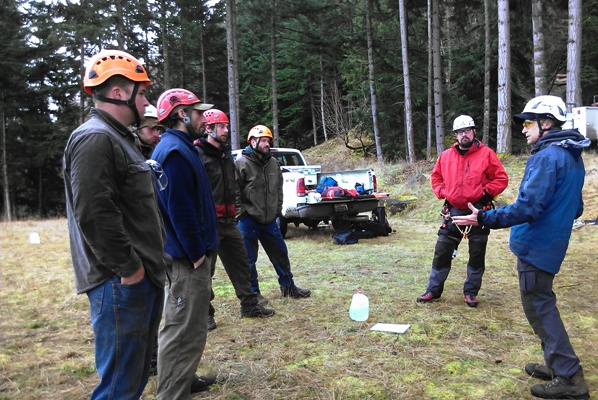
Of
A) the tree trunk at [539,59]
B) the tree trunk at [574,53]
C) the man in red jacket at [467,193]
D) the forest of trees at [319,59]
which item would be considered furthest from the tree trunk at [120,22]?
the man in red jacket at [467,193]

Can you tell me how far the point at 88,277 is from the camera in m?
2.03

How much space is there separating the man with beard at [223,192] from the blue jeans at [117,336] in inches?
90.1

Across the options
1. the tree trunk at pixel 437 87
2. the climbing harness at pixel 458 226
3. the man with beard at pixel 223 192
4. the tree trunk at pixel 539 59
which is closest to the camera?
the man with beard at pixel 223 192

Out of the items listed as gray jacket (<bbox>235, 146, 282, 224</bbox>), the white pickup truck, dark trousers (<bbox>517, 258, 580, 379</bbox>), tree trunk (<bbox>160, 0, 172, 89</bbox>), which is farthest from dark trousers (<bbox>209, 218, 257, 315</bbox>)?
tree trunk (<bbox>160, 0, 172, 89</bbox>)

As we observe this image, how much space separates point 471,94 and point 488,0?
13.4 feet

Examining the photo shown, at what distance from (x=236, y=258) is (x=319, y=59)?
28302mm

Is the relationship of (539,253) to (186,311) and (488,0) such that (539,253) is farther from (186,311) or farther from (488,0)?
(488,0)

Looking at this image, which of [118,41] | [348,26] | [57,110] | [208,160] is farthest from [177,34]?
[208,160]

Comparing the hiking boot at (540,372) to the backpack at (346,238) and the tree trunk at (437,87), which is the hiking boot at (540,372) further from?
the tree trunk at (437,87)

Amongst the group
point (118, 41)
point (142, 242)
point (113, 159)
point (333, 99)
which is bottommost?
point (142, 242)

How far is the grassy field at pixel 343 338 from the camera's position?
10.6 ft

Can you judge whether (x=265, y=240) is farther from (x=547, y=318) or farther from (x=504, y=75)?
(x=504, y=75)

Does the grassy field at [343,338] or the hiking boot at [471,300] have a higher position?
the hiking boot at [471,300]

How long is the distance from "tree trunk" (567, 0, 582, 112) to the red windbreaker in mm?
10349
